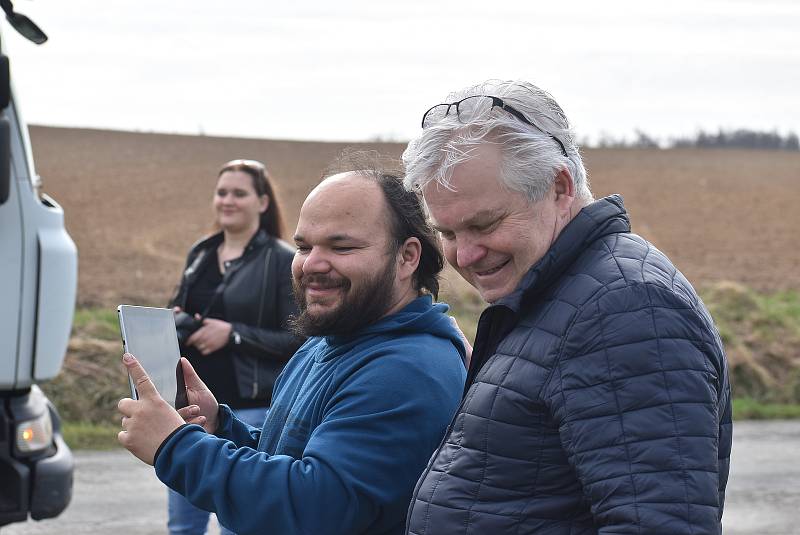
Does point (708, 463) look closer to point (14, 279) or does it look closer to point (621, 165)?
point (14, 279)

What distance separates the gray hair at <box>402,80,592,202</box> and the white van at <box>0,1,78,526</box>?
11.7 ft

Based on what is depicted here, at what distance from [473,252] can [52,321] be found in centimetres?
372

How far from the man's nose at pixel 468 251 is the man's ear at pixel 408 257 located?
0.48 m

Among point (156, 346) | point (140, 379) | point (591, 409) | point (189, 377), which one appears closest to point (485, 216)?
point (591, 409)

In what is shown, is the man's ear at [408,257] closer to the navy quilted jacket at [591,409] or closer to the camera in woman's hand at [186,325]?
the navy quilted jacket at [591,409]

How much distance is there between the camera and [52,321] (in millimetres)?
5465

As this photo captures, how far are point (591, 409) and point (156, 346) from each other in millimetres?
1131

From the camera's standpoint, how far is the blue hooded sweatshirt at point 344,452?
233 cm

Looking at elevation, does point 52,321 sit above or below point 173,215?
above

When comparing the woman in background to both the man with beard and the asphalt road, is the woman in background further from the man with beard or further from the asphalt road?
the man with beard

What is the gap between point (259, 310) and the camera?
17.1ft

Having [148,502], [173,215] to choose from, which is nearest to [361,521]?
[148,502]

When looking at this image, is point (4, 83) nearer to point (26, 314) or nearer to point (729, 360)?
point (26, 314)

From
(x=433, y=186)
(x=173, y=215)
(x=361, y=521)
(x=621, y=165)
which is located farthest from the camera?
(x=621, y=165)
